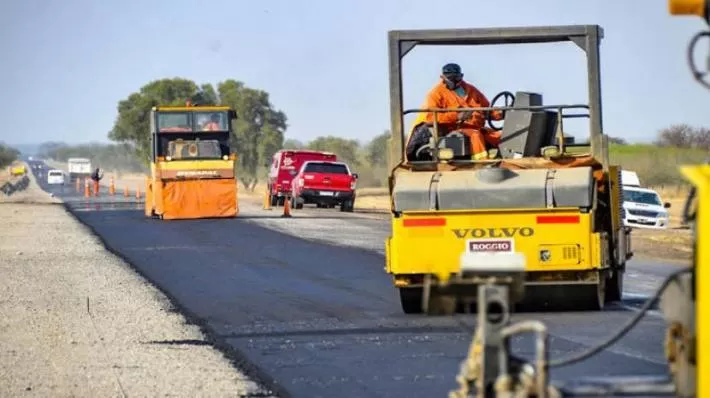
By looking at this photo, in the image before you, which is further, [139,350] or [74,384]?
[139,350]

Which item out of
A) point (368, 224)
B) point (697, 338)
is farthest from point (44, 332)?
point (368, 224)

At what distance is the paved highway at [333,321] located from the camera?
11609mm

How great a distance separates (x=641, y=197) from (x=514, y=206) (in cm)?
2549

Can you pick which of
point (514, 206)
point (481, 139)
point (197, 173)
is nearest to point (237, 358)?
point (514, 206)

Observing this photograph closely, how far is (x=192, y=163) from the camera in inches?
1640

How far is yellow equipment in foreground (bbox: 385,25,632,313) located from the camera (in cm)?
1480

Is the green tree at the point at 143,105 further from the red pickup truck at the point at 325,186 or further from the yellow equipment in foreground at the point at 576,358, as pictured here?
the yellow equipment in foreground at the point at 576,358

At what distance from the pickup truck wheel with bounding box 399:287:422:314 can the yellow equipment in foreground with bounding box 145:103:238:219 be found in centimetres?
2630

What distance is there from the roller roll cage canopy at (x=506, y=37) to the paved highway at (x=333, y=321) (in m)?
1.84

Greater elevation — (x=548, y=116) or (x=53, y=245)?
(x=548, y=116)

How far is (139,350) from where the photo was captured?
1338 cm

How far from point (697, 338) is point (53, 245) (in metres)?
27.3

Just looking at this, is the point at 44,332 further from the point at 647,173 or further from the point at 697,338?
the point at 647,173

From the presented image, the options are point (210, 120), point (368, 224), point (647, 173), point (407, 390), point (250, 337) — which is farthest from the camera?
point (647, 173)
